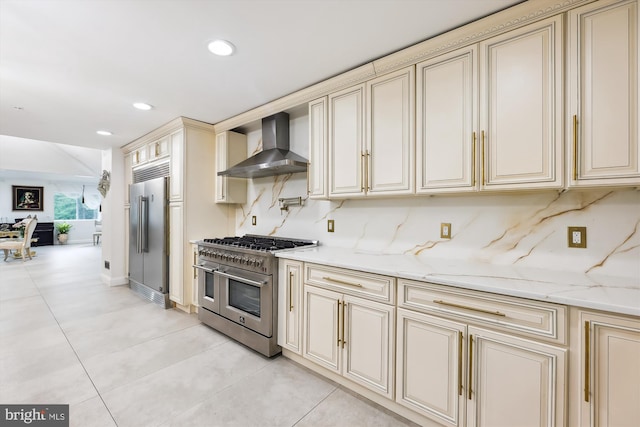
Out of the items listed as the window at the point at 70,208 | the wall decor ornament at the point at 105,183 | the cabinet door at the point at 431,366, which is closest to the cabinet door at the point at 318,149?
the cabinet door at the point at 431,366

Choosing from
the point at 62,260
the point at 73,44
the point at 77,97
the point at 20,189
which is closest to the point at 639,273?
the point at 73,44

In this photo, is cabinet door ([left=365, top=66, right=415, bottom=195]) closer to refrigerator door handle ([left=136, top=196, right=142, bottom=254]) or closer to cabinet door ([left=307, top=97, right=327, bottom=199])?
cabinet door ([left=307, top=97, right=327, bottom=199])

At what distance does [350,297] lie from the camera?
191 cm

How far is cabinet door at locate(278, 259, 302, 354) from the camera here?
7.35ft

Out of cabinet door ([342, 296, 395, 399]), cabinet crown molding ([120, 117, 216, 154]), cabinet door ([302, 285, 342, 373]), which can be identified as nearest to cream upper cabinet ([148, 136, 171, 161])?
cabinet crown molding ([120, 117, 216, 154])

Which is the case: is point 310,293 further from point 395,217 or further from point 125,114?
point 125,114

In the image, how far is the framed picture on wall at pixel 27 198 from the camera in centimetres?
969

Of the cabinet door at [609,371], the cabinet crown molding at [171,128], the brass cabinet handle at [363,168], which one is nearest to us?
the cabinet door at [609,371]

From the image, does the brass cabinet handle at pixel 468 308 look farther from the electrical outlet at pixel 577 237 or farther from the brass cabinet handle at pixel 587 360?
the electrical outlet at pixel 577 237

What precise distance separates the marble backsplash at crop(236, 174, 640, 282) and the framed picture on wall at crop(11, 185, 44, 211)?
12.5 metres

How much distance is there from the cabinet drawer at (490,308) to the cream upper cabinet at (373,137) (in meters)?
0.74

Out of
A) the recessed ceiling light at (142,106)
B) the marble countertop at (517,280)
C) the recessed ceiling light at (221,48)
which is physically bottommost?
the marble countertop at (517,280)

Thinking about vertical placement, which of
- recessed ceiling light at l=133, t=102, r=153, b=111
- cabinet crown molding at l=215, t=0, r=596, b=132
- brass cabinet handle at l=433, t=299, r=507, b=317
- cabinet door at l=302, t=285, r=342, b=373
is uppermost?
recessed ceiling light at l=133, t=102, r=153, b=111

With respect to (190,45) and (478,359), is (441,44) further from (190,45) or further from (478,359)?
(478,359)
